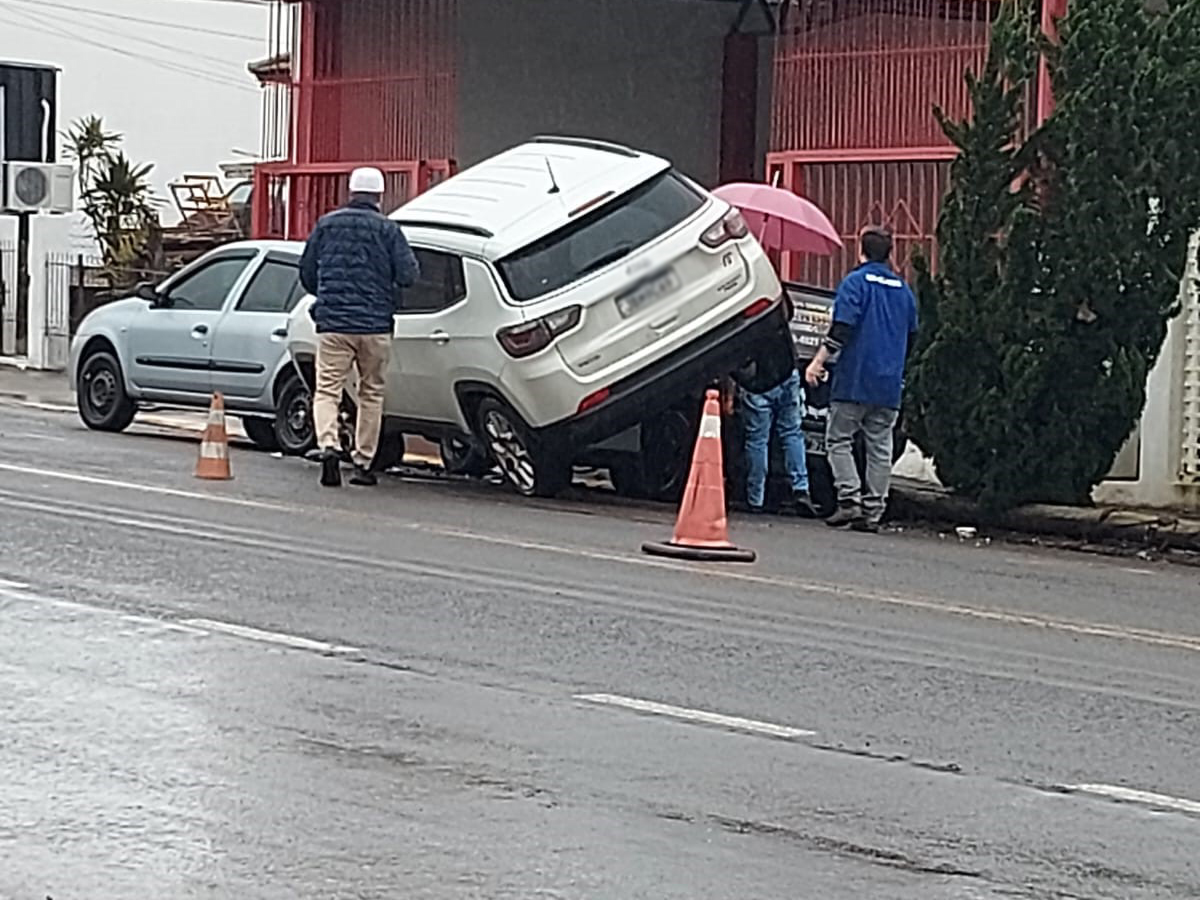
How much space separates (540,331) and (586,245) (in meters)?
0.66

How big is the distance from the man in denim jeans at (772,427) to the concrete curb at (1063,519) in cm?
77

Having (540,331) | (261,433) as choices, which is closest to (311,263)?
(540,331)

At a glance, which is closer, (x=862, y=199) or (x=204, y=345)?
(x=204, y=345)

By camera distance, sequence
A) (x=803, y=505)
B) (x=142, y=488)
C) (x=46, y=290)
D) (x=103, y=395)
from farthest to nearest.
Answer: (x=46, y=290)
(x=103, y=395)
(x=803, y=505)
(x=142, y=488)

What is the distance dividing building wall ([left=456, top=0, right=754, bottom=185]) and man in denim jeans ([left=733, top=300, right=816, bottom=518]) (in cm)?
932

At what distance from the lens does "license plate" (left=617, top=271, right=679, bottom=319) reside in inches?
593

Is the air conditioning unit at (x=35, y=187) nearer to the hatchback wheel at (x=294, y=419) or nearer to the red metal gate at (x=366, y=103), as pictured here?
the red metal gate at (x=366, y=103)

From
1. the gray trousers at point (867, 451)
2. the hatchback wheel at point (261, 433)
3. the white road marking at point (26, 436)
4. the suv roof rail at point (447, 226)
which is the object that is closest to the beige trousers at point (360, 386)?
the suv roof rail at point (447, 226)

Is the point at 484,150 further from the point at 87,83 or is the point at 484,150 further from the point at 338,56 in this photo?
the point at 87,83

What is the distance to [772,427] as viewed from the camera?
16094 millimetres

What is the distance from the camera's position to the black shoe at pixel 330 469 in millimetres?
15406

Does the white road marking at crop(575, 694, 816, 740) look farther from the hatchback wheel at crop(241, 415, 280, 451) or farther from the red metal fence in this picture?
the red metal fence

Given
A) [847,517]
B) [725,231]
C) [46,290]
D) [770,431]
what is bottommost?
[847,517]

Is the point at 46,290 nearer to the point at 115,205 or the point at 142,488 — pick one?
the point at 115,205
